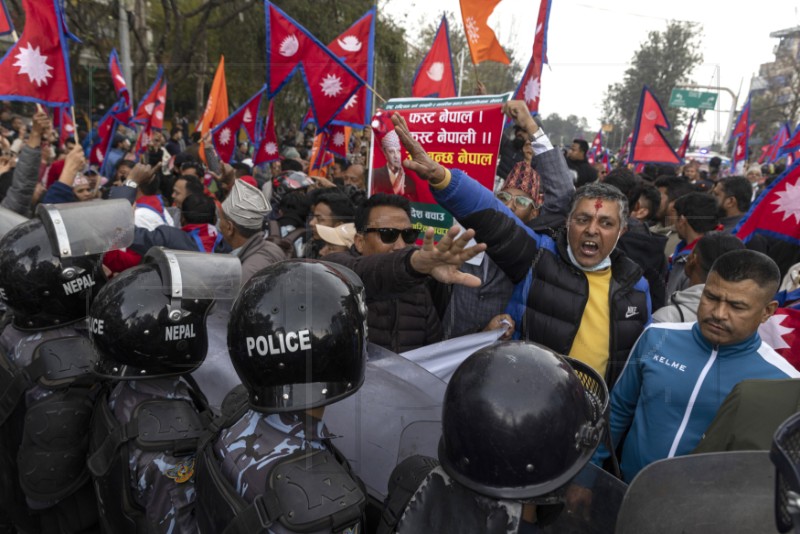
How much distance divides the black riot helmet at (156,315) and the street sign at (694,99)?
28.2 metres

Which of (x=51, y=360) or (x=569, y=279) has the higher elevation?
(x=569, y=279)

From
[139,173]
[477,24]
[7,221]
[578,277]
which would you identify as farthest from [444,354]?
[477,24]

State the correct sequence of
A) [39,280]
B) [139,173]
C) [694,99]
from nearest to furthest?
[39,280] < [139,173] < [694,99]

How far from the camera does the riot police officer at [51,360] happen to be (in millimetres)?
2209

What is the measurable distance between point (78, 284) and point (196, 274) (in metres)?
0.74

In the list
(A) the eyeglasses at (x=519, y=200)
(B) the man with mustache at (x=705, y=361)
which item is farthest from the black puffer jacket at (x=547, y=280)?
(A) the eyeglasses at (x=519, y=200)

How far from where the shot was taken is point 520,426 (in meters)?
1.31

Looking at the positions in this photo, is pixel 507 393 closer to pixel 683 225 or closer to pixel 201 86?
pixel 683 225

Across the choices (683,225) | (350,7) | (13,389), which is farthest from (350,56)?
(350,7)

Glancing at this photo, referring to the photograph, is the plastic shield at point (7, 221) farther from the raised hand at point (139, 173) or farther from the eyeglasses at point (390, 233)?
the eyeglasses at point (390, 233)

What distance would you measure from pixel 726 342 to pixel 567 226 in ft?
2.92

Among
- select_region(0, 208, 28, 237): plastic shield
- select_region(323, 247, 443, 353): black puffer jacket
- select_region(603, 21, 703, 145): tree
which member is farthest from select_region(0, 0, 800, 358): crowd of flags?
select_region(603, 21, 703, 145): tree

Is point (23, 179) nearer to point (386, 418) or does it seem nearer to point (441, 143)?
point (441, 143)

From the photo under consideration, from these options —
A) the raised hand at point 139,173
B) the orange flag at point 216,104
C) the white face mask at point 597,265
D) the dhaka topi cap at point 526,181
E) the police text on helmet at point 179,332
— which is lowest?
the police text on helmet at point 179,332
